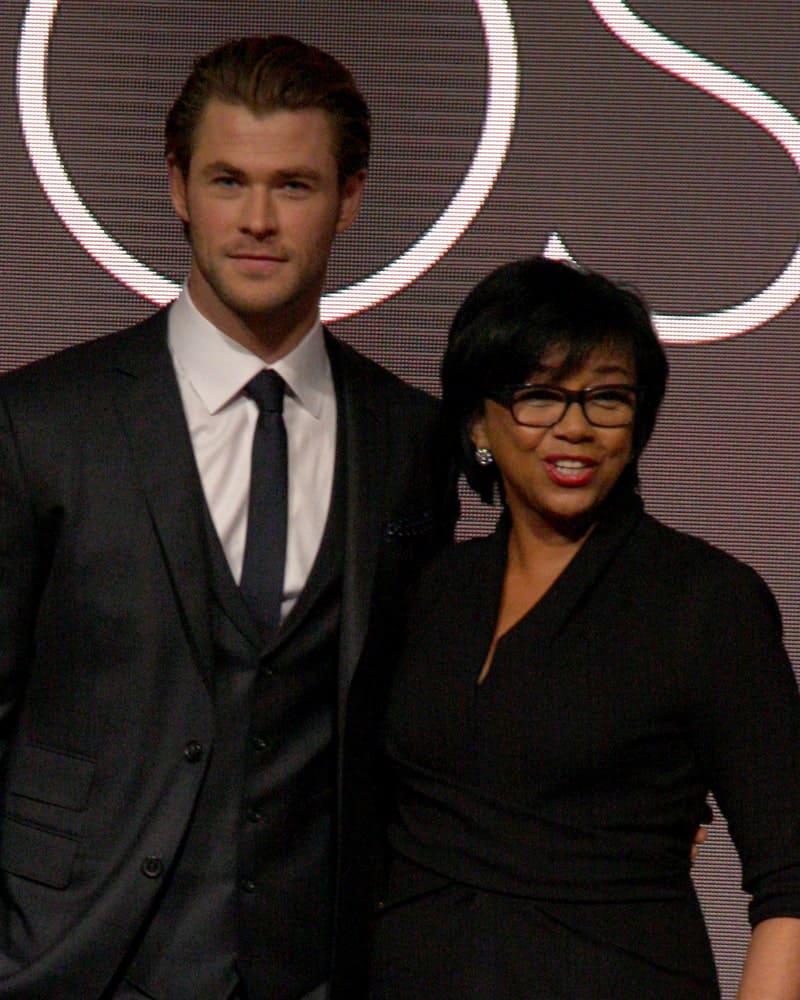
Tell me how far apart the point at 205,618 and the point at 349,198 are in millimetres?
527

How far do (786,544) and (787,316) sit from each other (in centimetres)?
35

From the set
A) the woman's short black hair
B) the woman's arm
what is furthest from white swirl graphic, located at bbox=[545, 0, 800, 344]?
the woman's arm

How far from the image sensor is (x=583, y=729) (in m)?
1.87

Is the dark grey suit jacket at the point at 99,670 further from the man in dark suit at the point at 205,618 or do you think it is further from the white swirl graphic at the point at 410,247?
the white swirl graphic at the point at 410,247

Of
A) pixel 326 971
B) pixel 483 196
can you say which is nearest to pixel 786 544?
pixel 483 196

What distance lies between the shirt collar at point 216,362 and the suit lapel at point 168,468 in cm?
2

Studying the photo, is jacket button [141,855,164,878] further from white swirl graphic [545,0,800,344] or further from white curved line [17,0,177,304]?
white swirl graphic [545,0,800,344]

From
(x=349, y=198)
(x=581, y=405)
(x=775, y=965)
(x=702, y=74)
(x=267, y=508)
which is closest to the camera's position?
(x=775, y=965)

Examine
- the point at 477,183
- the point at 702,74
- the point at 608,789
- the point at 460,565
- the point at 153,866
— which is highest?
the point at 702,74

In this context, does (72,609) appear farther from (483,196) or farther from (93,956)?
(483,196)

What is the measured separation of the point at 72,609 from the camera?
1991 mm

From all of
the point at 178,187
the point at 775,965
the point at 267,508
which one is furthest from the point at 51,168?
the point at 775,965

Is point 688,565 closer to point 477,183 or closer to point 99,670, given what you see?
point 99,670

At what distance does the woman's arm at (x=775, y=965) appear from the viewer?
6.00 ft
